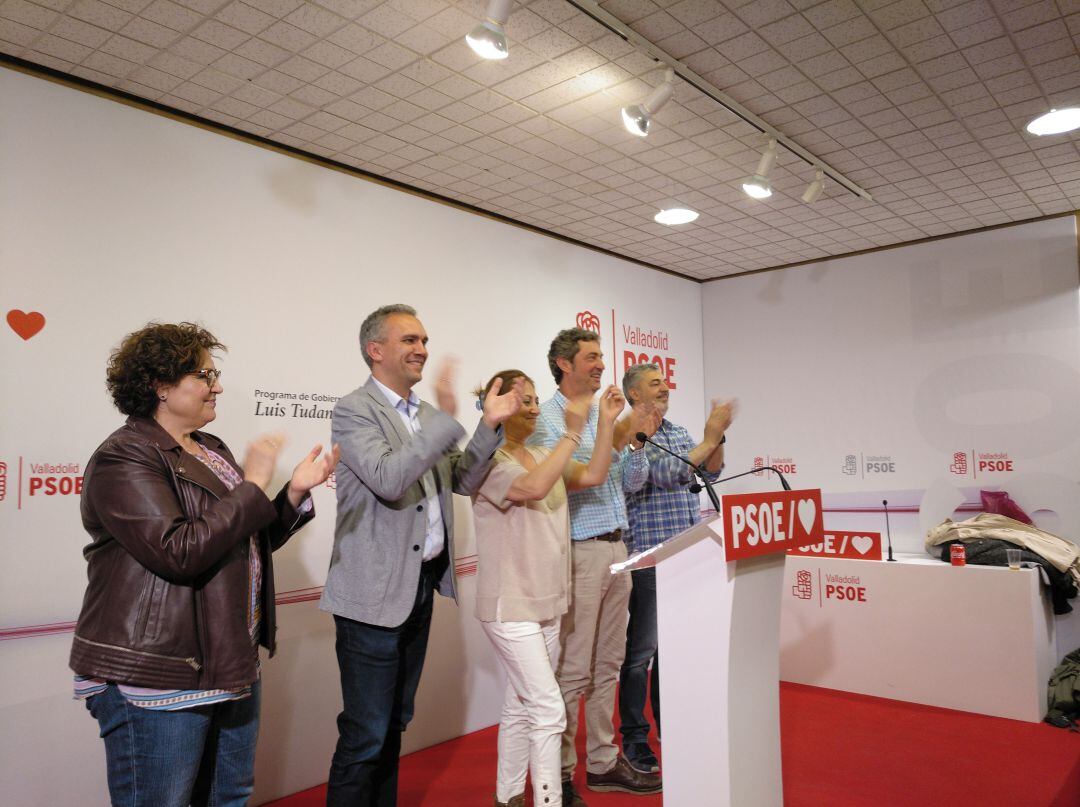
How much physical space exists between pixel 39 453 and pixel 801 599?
13.2 ft

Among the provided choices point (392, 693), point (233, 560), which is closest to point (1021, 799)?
point (392, 693)

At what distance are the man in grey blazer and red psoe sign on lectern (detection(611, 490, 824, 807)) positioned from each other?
0.56 m

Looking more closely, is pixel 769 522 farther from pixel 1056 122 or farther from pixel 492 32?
pixel 1056 122

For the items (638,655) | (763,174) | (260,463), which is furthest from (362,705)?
(763,174)

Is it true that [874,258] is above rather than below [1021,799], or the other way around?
above

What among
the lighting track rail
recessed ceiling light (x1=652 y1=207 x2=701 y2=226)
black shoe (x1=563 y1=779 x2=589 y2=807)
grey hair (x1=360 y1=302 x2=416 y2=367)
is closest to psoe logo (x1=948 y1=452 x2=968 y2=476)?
the lighting track rail

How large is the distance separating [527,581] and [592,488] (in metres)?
0.67

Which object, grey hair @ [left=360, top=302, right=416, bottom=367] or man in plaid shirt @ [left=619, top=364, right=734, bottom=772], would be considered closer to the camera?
grey hair @ [left=360, top=302, right=416, bottom=367]

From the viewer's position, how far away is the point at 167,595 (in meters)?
1.55

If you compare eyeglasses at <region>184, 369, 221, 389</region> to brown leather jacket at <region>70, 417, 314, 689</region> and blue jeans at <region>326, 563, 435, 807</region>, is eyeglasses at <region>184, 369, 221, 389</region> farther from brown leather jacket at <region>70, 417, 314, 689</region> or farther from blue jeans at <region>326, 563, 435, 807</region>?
blue jeans at <region>326, 563, 435, 807</region>

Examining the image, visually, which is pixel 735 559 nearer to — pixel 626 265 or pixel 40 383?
pixel 40 383

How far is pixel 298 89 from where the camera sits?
9.92ft

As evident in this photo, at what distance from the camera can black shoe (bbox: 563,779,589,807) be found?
2.80 m

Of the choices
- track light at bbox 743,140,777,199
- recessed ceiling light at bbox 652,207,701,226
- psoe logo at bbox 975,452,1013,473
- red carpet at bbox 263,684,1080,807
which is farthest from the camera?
psoe logo at bbox 975,452,1013,473
